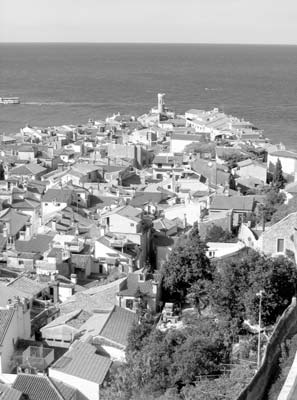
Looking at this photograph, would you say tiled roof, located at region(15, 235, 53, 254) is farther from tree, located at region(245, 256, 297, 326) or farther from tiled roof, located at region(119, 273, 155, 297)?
tree, located at region(245, 256, 297, 326)

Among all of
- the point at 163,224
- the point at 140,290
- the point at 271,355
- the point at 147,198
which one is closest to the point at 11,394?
the point at 271,355

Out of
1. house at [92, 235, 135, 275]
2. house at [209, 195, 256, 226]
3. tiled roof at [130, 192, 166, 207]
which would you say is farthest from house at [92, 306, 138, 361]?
tiled roof at [130, 192, 166, 207]

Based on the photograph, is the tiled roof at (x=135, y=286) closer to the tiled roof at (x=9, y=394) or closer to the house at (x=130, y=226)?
the house at (x=130, y=226)

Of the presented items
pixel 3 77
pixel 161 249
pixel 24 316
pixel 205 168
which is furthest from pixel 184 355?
pixel 3 77

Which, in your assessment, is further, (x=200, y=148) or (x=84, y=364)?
(x=200, y=148)

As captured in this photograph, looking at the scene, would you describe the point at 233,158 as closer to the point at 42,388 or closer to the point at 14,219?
the point at 14,219

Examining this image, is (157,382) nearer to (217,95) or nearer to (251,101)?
(251,101)
